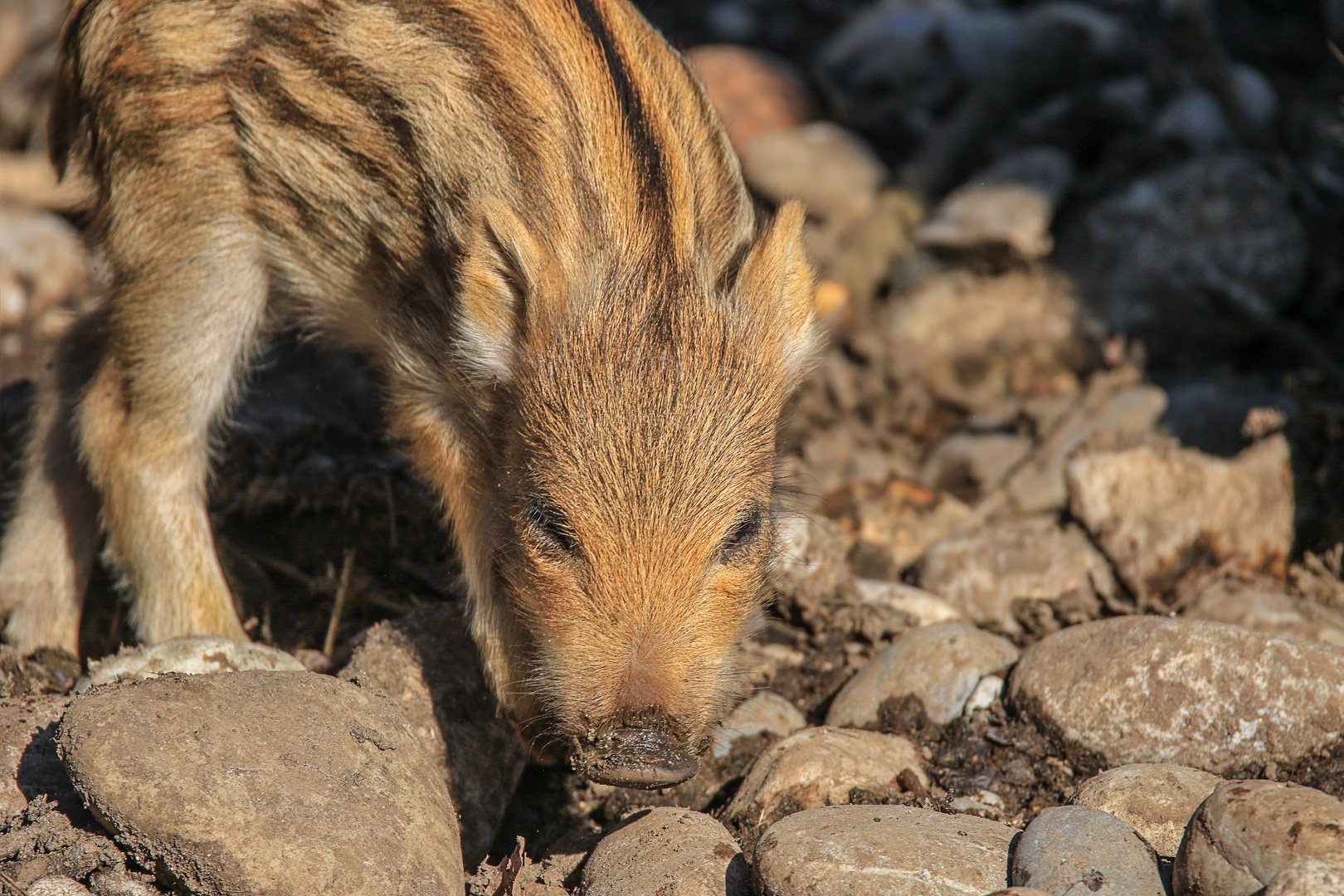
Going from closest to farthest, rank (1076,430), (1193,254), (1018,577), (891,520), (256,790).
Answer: (256,790), (1018,577), (891,520), (1076,430), (1193,254)

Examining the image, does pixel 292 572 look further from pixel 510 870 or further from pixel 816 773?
pixel 816 773

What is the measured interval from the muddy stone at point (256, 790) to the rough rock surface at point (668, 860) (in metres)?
0.36

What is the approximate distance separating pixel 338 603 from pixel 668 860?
70.1 inches

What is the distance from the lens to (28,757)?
9.77 feet

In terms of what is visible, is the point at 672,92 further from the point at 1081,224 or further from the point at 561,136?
the point at 1081,224

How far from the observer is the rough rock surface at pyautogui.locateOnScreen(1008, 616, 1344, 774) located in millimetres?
3076

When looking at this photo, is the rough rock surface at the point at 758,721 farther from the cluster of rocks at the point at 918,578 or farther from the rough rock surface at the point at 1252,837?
the rough rock surface at the point at 1252,837

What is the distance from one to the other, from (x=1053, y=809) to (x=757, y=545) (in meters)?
1.00

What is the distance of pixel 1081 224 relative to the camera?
6.48 metres

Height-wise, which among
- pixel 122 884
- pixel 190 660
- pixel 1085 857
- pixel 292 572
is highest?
pixel 1085 857

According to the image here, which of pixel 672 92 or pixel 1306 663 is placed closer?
pixel 1306 663

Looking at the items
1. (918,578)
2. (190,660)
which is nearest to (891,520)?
(918,578)

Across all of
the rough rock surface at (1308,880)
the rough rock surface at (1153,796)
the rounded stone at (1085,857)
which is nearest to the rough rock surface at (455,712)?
the rounded stone at (1085,857)

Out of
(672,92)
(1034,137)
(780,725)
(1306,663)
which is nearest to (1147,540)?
(1306,663)
